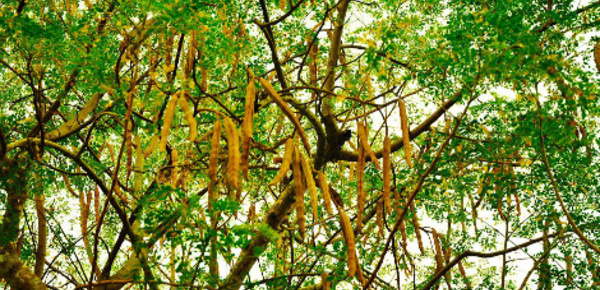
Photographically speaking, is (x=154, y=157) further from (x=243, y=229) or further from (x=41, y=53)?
(x=243, y=229)

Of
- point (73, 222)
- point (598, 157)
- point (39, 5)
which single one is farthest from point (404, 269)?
point (73, 222)

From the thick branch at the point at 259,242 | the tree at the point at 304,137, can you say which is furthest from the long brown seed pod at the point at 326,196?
the thick branch at the point at 259,242

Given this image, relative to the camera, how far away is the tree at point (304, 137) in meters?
2.30

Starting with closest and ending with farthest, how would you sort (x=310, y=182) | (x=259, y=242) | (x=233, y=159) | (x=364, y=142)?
(x=233, y=159) < (x=310, y=182) < (x=364, y=142) < (x=259, y=242)

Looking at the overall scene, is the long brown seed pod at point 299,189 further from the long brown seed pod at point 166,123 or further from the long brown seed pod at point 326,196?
the long brown seed pod at point 166,123

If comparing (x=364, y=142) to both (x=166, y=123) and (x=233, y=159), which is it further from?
(x=166, y=123)

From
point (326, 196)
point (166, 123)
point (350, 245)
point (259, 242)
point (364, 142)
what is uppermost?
point (259, 242)

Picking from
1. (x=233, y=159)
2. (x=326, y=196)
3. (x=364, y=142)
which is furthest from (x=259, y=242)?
(x=233, y=159)

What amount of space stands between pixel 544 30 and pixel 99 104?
10.9 feet

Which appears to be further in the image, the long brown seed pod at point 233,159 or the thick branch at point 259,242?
the thick branch at point 259,242

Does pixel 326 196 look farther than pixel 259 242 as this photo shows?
No

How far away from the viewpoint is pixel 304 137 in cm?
205

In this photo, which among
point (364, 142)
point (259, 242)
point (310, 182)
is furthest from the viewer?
point (259, 242)

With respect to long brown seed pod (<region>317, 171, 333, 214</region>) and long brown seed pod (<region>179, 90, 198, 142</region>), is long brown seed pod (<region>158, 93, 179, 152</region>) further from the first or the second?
long brown seed pod (<region>317, 171, 333, 214</region>)
